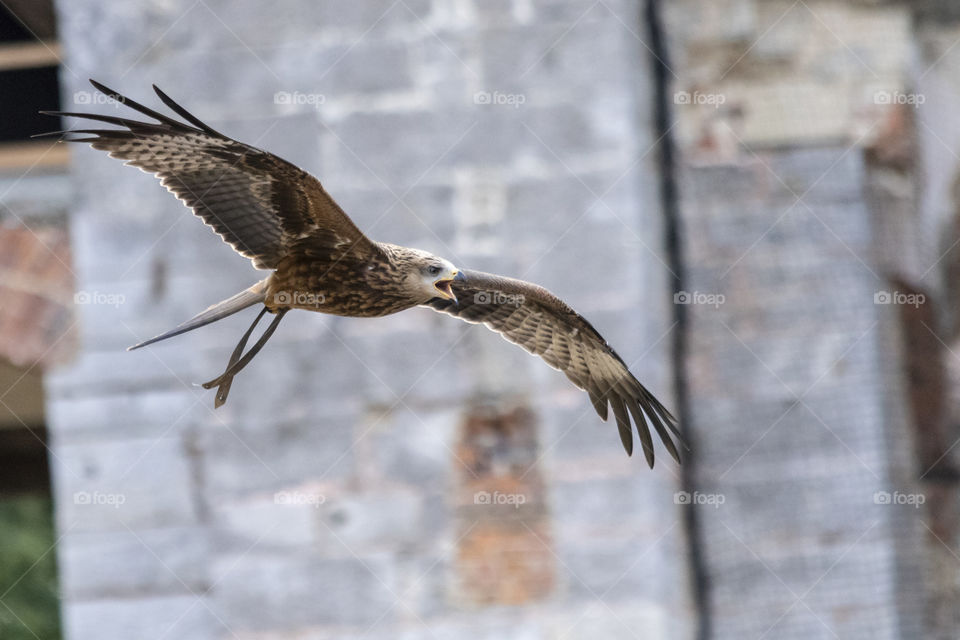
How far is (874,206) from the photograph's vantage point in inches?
175

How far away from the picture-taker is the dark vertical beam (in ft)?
14.0

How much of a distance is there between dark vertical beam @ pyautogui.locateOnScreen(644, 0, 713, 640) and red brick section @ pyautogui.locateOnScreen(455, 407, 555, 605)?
50 cm

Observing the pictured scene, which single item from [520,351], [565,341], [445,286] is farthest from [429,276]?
[520,351]

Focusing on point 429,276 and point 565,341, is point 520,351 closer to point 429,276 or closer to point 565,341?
point 565,341

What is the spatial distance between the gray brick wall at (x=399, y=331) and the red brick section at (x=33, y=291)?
0.47 metres

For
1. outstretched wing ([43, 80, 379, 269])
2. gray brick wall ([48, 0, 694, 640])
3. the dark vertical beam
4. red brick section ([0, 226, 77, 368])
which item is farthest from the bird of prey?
red brick section ([0, 226, 77, 368])

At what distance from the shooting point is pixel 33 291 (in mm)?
4695

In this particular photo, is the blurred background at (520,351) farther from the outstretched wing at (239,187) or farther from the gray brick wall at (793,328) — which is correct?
the outstretched wing at (239,187)

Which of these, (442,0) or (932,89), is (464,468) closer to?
(442,0)

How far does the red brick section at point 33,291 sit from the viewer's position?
182 inches

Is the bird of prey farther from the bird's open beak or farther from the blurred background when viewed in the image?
the blurred background

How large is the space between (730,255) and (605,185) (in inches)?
20.2

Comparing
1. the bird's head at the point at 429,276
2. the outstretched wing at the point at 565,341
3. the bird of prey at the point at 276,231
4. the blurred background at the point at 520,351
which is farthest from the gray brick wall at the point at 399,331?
the bird's head at the point at 429,276

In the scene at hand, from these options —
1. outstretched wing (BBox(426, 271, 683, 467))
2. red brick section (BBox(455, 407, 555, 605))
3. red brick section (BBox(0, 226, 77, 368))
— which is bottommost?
red brick section (BBox(455, 407, 555, 605))
